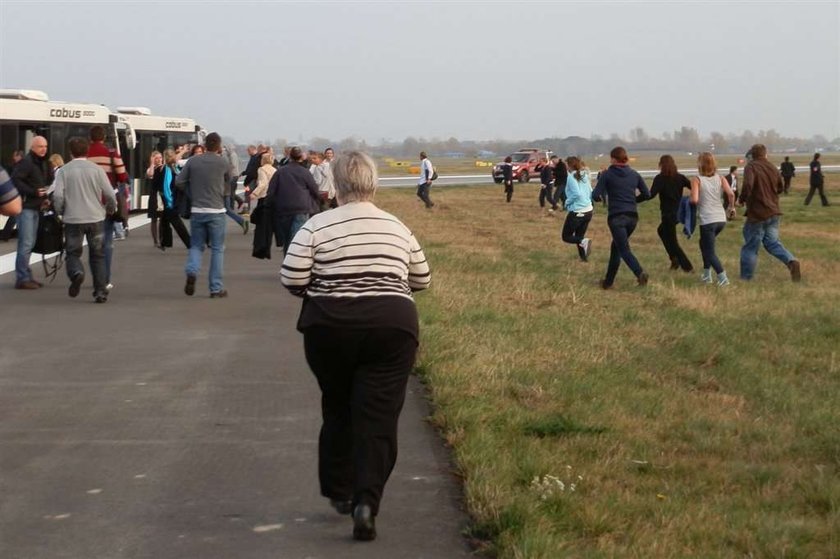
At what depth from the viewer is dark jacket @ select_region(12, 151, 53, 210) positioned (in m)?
15.4

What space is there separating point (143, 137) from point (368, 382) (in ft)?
108

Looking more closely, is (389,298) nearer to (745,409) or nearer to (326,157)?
(745,409)

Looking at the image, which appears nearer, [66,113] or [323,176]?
[323,176]

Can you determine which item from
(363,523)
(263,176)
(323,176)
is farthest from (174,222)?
(363,523)

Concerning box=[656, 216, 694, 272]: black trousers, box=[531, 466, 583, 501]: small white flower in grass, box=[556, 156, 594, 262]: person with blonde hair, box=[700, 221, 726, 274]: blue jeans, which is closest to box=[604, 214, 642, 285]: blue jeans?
box=[700, 221, 726, 274]: blue jeans

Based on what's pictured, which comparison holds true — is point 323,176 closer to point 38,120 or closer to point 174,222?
point 174,222

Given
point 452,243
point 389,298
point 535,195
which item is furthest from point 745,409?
point 535,195

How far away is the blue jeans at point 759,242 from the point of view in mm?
16859

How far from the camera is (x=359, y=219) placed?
18.6 ft

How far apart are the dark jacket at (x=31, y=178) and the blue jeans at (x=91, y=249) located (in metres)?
1.75

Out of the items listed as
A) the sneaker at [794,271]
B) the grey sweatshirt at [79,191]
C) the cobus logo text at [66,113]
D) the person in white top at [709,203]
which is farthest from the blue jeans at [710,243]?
the cobus logo text at [66,113]

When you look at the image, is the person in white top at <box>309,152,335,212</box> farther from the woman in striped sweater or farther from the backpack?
the woman in striped sweater

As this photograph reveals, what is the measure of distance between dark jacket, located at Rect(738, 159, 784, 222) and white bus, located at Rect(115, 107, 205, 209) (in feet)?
58.9

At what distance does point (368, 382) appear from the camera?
5582mm
